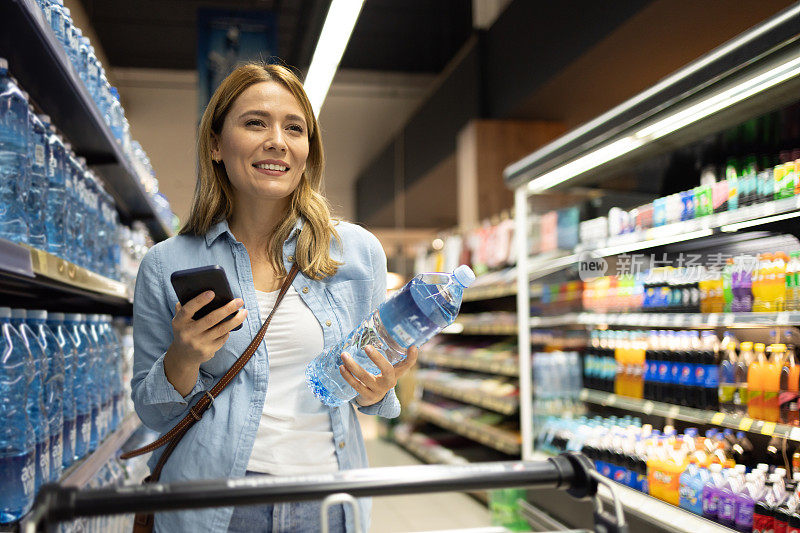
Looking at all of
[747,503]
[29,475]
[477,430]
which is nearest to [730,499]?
[747,503]

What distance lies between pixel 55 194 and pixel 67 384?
577 mm

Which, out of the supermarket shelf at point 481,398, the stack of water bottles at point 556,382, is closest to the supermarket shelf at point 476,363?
the supermarket shelf at point 481,398

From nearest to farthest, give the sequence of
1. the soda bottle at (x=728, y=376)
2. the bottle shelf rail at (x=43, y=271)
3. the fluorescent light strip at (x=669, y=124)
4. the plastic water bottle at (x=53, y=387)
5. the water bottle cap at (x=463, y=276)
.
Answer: the water bottle cap at (x=463, y=276)
the bottle shelf rail at (x=43, y=271)
the plastic water bottle at (x=53, y=387)
the fluorescent light strip at (x=669, y=124)
the soda bottle at (x=728, y=376)

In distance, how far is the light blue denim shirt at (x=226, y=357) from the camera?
1.33 metres

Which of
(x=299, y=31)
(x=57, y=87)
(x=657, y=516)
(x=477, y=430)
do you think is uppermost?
(x=299, y=31)

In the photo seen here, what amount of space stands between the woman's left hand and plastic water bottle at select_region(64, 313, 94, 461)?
4.02 feet

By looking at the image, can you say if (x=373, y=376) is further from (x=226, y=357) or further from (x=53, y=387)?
(x=53, y=387)

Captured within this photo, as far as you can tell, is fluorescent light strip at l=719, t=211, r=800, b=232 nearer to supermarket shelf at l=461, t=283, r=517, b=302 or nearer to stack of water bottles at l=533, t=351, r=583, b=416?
stack of water bottles at l=533, t=351, r=583, b=416

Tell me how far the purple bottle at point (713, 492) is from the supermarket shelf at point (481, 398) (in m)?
2.36

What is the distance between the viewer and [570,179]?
375cm

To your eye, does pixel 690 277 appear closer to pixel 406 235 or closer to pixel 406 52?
pixel 406 52

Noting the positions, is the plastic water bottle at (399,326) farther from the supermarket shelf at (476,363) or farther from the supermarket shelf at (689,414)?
the supermarket shelf at (476,363)

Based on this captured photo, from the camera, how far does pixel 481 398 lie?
5594mm

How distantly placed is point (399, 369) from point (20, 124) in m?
1.10
